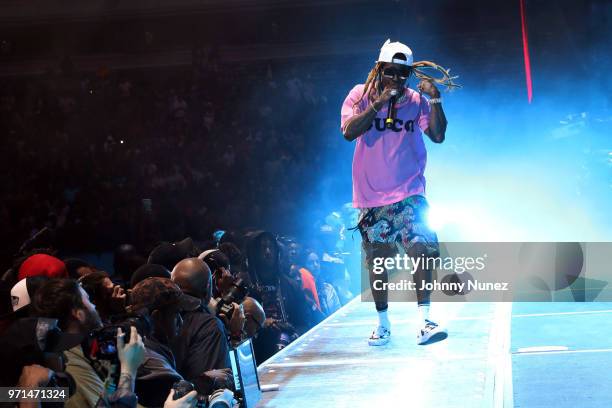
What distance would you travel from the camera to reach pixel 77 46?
14.1 m

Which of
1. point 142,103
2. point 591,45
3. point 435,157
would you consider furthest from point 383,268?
point 142,103

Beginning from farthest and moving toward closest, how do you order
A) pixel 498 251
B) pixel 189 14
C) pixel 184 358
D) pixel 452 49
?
1. pixel 189 14
2. pixel 452 49
3. pixel 498 251
4. pixel 184 358

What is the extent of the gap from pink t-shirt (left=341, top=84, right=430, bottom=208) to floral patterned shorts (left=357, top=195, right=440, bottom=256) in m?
0.04

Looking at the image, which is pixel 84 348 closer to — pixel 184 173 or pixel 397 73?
pixel 397 73

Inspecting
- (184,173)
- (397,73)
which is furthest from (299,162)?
(397,73)

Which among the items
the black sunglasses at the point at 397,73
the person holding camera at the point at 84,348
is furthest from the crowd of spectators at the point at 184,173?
the person holding camera at the point at 84,348

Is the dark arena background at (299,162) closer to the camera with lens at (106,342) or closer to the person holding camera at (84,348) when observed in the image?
the person holding camera at (84,348)

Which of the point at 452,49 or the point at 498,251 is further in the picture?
the point at 452,49

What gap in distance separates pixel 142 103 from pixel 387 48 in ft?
29.7

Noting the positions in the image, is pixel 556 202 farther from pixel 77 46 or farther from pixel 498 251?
pixel 77 46

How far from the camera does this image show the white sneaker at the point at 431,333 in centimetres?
438

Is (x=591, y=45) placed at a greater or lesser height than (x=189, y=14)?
lesser

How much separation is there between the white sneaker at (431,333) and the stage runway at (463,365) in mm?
42

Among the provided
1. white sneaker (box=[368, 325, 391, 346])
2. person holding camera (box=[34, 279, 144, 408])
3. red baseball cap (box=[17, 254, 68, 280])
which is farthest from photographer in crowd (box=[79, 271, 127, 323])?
white sneaker (box=[368, 325, 391, 346])
